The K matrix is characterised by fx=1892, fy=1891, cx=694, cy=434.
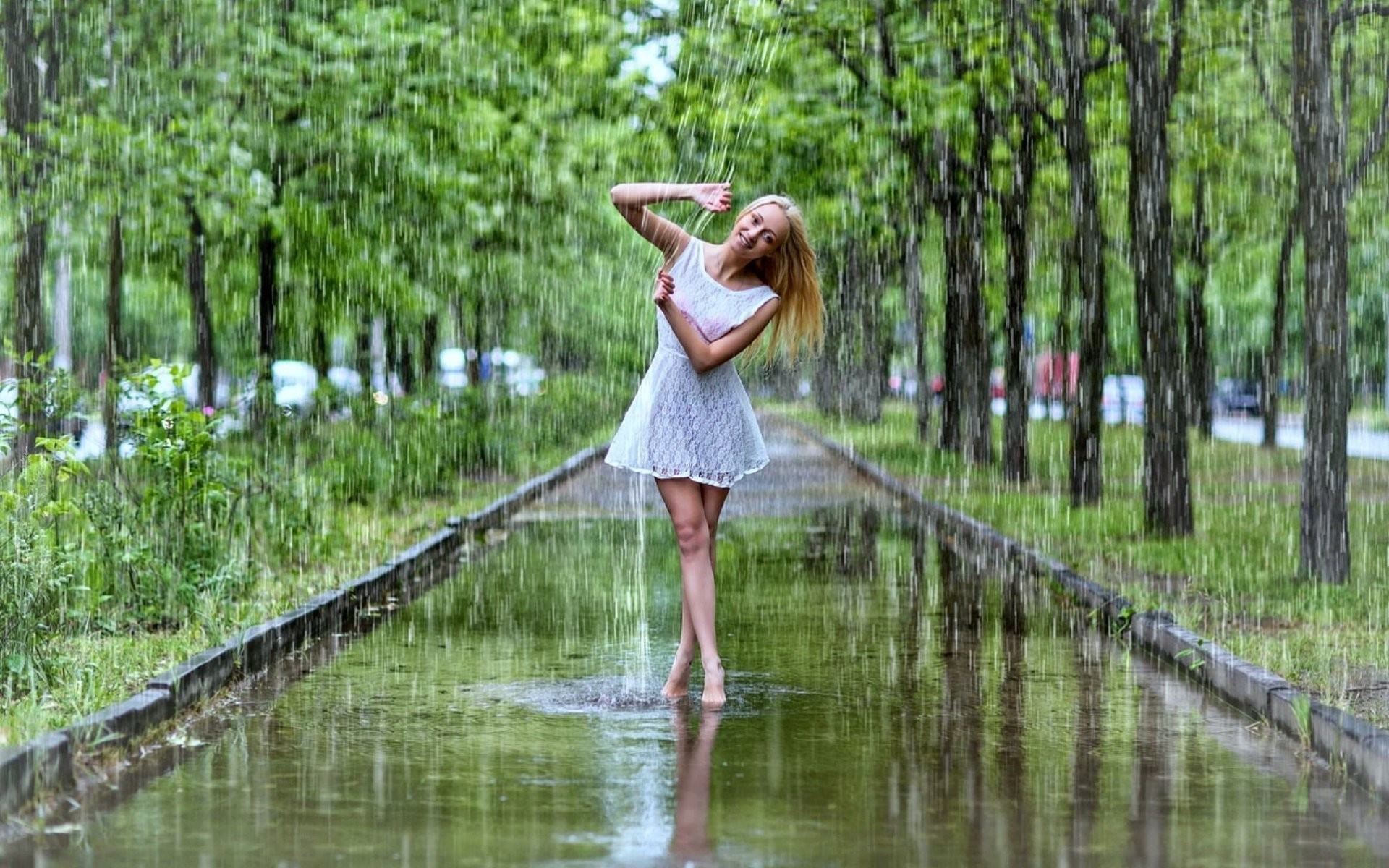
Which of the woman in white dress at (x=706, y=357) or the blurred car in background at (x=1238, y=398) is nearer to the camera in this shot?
the woman in white dress at (x=706, y=357)

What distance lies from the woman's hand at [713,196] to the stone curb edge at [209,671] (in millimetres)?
2984

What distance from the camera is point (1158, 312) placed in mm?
16172

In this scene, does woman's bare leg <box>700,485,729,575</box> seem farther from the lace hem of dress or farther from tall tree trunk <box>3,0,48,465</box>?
tall tree trunk <box>3,0,48,465</box>

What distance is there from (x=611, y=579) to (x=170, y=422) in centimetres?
396

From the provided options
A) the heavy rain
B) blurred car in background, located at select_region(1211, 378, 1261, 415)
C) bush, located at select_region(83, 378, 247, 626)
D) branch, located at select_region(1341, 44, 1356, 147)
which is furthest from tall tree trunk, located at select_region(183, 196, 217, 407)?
blurred car in background, located at select_region(1211, 378, 1261, 415)

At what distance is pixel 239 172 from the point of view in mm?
18984

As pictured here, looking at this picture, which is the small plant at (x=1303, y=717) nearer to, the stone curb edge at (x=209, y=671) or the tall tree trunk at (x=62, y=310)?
the stone curb edge at (x=209, y=671)

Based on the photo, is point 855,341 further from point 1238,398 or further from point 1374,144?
point 1374,144

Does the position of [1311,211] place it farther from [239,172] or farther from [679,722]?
[239,172]

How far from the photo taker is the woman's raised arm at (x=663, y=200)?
7.70m

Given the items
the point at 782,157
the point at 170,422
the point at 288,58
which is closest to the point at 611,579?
the point at 170,422

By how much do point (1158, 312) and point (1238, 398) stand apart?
6550cm

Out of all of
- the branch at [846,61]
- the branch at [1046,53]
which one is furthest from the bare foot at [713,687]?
the branch at [846,61]

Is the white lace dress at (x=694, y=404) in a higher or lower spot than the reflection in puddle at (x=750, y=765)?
higher
